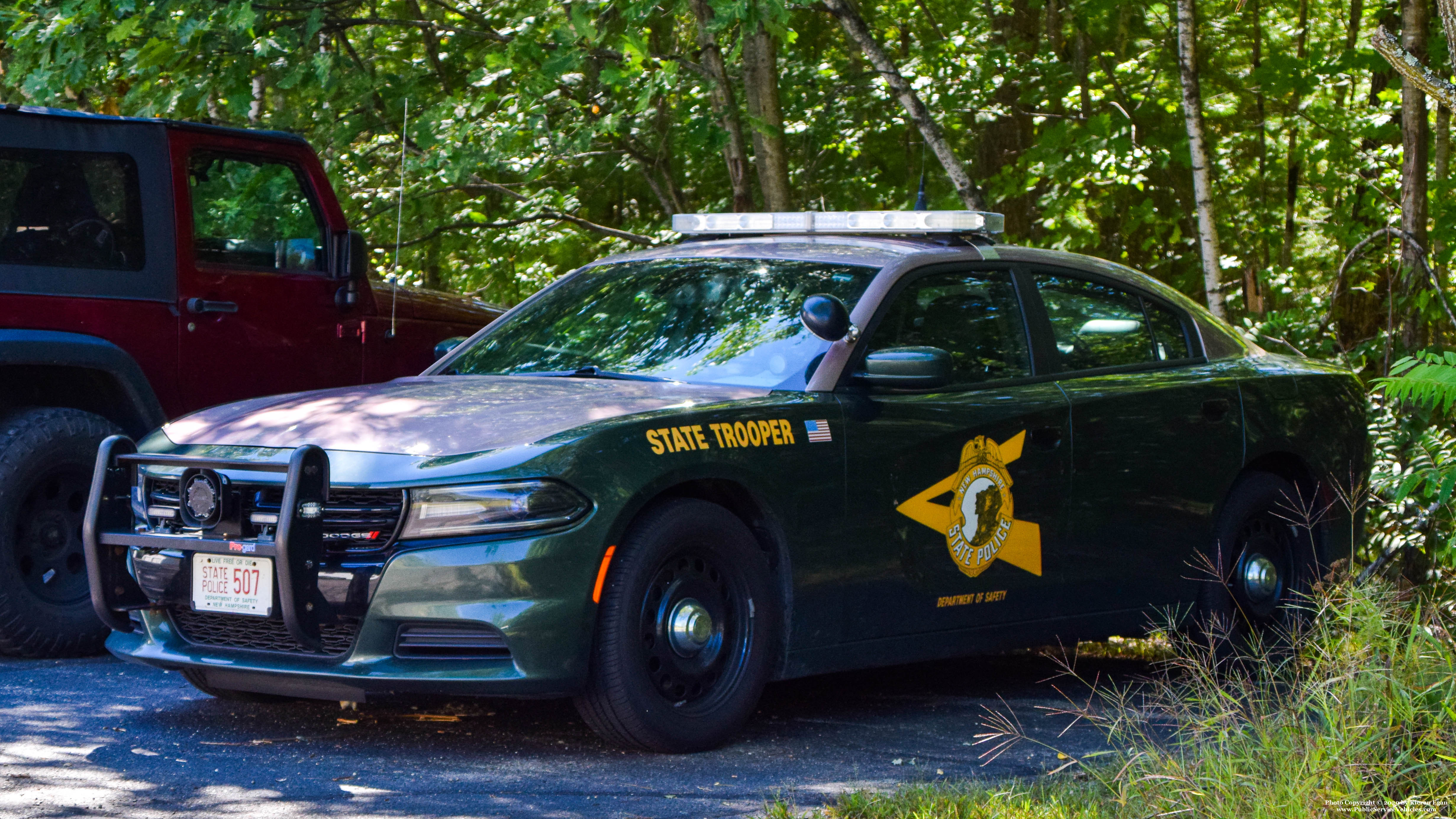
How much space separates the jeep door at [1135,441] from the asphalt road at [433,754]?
60cm

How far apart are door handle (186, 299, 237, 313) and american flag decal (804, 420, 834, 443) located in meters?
3.21

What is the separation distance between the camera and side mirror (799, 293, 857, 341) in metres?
5.35

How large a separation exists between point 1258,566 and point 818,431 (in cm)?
253

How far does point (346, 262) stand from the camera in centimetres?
782

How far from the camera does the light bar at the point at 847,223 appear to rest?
241 inches

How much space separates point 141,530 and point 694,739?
184cm

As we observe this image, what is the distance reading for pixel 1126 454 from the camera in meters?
6.22

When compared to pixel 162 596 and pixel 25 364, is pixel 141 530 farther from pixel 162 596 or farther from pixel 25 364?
pixel 25 364

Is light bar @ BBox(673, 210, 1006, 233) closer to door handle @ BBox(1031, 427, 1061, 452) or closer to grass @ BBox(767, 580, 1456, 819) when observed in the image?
door handle @ BBox(1031, 427, 1061, 452)

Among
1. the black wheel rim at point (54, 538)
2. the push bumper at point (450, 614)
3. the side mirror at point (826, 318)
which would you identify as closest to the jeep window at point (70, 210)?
the black wheel rim at point (54, 538)

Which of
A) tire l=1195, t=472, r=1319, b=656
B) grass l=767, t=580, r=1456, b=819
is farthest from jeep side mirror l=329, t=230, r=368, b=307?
grass l=767, t=580, r=1456, b=819

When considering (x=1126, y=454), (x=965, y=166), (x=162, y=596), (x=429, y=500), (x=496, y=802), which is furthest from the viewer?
(x=965, y=166)

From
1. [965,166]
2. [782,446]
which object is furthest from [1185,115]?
[782,446]

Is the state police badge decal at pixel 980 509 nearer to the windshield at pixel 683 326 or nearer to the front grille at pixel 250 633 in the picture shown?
the windshield at pixel 683 326
